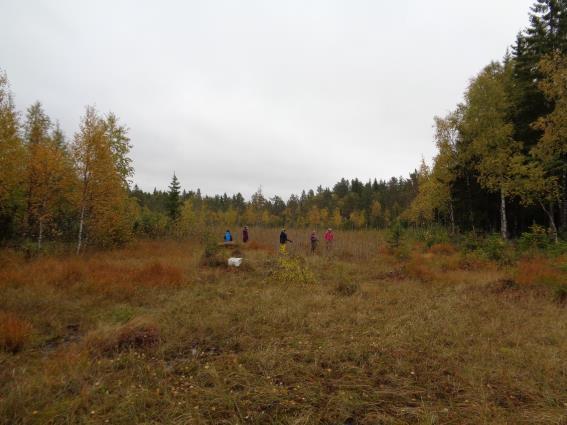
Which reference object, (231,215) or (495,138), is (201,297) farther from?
(231,215)

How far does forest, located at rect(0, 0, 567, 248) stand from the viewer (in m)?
13.3

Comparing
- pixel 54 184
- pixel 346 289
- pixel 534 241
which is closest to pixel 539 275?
pixel 534 241

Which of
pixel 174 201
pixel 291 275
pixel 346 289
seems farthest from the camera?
Result: pixel 174 201

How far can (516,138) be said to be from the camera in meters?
17.3

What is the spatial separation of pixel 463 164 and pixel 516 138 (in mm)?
3092

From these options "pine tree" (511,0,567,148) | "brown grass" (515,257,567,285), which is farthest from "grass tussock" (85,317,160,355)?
"pine tree" (511,0,567,148)

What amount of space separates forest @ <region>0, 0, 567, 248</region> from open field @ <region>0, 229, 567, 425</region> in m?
6.30

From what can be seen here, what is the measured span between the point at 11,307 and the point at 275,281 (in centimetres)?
701

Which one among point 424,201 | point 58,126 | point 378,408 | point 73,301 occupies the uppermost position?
point 58,126

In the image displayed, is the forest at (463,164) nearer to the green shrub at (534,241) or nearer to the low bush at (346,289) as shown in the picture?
the green shrub at (534,241)

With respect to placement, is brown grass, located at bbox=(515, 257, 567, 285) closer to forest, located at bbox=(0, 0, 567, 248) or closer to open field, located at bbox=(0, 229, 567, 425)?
open field, located at bbox=(0, 229, 567, 425)

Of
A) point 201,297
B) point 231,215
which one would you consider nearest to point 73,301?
point 201,297

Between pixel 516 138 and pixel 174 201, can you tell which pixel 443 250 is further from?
pixel 174 201

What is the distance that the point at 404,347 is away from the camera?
4.82m
